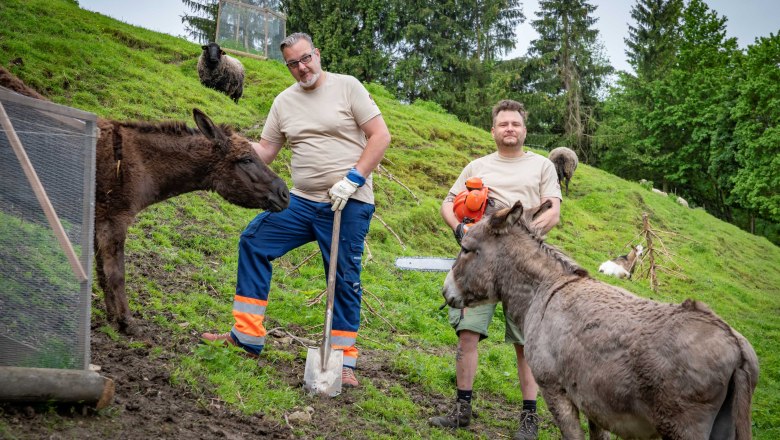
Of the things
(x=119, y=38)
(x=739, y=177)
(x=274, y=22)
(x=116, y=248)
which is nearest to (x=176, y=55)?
(x=119, y=38)

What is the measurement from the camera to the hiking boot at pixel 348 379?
5.68 metres

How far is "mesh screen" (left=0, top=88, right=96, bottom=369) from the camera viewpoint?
370 centimetres

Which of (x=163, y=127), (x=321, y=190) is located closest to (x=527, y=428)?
(x=321, y=190)

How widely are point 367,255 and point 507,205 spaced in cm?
528

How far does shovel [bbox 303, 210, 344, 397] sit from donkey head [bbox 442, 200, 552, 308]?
40.8 inches

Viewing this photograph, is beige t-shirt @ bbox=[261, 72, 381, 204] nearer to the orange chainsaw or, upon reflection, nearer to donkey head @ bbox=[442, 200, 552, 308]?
the orange chainsaw

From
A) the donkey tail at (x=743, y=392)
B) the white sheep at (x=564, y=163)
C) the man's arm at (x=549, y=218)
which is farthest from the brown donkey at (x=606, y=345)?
the white sheep at (x=564, y=163)

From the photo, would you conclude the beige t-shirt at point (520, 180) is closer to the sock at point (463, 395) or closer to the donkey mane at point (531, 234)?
the donkey mane at point (531, 234)

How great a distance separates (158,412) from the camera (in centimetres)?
416

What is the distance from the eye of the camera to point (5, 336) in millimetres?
3652

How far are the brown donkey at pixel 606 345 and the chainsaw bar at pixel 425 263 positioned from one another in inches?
31.0

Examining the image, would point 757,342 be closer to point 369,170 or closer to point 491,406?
point 491,406

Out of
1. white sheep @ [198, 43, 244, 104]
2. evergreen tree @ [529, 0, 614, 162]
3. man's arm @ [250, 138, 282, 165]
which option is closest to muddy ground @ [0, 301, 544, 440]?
man's arm @ [250, 138, 282, 165]

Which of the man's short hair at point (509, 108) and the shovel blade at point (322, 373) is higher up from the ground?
the man's short hair at point (509, 108)
